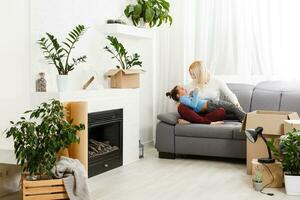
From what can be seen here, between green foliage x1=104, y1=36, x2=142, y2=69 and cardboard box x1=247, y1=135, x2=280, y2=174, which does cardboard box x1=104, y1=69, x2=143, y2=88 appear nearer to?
green foliage x1=104, y1=36, x2=142, y2=69

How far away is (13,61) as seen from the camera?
4.14m

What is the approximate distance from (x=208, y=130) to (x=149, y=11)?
1.67m

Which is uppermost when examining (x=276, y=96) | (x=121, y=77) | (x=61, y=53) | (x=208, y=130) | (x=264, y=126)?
(x=61, y=53)

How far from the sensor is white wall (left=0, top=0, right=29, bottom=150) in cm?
401

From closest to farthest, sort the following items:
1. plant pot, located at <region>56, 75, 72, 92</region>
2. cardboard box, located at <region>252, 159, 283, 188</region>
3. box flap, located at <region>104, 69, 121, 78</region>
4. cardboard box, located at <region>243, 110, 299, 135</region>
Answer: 1. cardboard box, located at <region>252, 159, 283, 188</region>
2. plant pot, located at <region>56, 75, 72, 92</region>
3. cardboard box, located at <region>243, 110, 299, 135</region>
4. box flap, located at <region>104, 69, 121, 78</region>

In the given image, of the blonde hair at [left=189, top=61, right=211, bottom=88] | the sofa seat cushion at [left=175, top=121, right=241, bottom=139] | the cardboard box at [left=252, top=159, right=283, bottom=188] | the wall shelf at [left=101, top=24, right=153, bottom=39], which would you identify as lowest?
the cardboard box at [left=252, top=159, right=283, bottom=188]

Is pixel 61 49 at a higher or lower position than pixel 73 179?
higher

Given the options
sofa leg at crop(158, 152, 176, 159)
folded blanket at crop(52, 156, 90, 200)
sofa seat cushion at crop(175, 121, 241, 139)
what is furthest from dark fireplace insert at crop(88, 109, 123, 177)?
folded blanket at crop(52, 156, 90, 200)

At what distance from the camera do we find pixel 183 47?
259 inches

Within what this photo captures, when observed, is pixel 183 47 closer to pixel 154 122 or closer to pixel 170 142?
pixel 154 122

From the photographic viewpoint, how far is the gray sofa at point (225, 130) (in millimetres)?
5301

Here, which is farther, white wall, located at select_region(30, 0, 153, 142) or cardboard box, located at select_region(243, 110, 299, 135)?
cardboard box, located at select_region(243, 110, 299, 135)

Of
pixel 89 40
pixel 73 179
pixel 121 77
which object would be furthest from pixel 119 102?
pixel 73 179

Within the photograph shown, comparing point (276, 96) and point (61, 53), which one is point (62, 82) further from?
point (276, 96)
